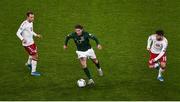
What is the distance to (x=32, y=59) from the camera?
→ 66.4 ft

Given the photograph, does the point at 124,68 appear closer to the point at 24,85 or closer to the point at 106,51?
the point at 106,51

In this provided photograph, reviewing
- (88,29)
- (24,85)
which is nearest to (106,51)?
(88,29)

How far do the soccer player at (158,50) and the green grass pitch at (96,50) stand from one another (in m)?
0.50

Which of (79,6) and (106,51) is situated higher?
(79,6)

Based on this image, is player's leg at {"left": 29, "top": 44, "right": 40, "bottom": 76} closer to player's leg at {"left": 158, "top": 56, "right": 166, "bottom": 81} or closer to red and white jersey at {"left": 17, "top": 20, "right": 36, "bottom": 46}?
red and white jersey at {"left": 17, "top": 20, "right": 36, "bottom": 46}

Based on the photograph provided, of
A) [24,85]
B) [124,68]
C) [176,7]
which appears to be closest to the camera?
[24,85]

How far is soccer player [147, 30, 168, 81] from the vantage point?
19.3 metres

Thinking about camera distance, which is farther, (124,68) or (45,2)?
(45,2)

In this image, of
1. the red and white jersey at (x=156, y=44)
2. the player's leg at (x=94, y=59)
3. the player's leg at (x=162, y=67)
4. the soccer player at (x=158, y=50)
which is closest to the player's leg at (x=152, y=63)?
the soccer player at (x=158, y=50)

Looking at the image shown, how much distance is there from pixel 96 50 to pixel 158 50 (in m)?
3.68

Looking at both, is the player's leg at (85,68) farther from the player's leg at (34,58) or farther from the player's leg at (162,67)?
the player's leg at (162,67)

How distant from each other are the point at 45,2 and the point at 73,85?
8.63 meters

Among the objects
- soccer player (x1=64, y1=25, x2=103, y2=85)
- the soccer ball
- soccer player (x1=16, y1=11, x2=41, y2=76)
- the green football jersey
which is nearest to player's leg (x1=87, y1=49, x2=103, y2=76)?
soccer player (x1=64, y1=25, x2=103, y2=85)

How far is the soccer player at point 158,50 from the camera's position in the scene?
19.3 m
